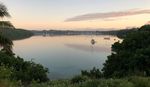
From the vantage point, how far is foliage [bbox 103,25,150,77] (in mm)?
27953

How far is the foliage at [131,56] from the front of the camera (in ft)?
91.7

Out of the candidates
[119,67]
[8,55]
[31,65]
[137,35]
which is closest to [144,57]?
[119,67]

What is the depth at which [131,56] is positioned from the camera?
3006 centimetres

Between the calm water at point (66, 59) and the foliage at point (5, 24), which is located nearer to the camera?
the foliage at point (5, 24)

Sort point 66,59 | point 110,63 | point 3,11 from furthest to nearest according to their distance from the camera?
point 66,59 < point 110,63 < point 3,11

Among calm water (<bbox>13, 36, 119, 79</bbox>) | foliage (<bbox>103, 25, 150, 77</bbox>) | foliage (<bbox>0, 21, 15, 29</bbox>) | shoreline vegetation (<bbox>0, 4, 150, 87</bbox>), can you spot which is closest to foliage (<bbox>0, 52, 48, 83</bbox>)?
shoreline vegetation (<bbox>0, 4, 150, 87</bbox>)

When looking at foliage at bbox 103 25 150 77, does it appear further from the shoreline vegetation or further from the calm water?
the calm water

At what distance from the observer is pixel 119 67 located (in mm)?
30359

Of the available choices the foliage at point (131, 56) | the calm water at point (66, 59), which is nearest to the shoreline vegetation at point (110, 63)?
the foliage at point (131, 56)

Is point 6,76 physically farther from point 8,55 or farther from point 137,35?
point 137,35

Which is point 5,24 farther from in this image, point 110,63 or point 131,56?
point 110,63

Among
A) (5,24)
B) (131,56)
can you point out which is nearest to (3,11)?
(5,24)

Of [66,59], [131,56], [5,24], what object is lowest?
[66,59]

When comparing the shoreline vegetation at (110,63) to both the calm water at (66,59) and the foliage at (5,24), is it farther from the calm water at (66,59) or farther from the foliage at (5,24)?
the calm water at (66,59)
